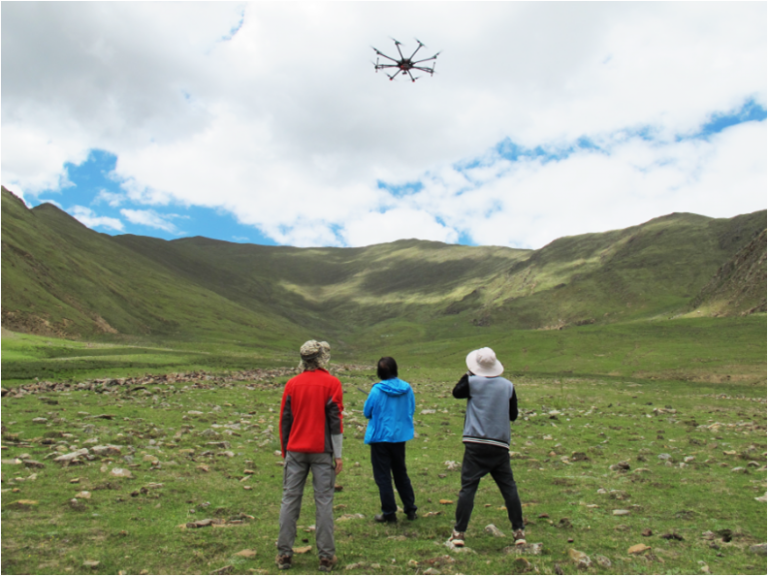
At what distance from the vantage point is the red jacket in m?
8.29

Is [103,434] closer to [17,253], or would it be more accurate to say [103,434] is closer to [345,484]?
[345,484]

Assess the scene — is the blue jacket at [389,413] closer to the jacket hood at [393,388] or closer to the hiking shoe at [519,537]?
the jacket hood at [393,388]

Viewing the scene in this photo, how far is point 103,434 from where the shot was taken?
1487 cm

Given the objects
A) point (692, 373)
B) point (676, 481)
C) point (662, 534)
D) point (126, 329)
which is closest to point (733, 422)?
point (676, 481)

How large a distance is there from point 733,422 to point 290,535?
81.9 ft

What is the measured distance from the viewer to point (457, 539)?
8.20 metres

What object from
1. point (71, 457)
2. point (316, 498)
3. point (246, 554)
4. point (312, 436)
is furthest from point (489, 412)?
point (71, 457)

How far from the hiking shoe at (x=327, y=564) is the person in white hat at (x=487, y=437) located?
2301mm

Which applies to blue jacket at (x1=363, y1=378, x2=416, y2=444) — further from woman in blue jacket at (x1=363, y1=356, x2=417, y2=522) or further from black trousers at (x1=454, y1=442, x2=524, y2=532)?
black trousers at (x1=454, y1=442, x2=524, y2=532)

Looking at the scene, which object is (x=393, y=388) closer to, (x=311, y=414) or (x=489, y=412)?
(x=489, y=412)

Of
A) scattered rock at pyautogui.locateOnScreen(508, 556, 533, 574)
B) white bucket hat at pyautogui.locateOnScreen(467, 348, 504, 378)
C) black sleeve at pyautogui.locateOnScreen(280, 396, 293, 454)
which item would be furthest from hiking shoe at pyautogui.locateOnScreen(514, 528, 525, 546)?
black sleeve at pyautogui.locateOnScreen(280, 396, 293, 454)

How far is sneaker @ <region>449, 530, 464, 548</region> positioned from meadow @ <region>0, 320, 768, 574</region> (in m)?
0.19

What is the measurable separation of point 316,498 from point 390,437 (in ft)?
8.15

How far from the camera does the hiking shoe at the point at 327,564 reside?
24.1ft
